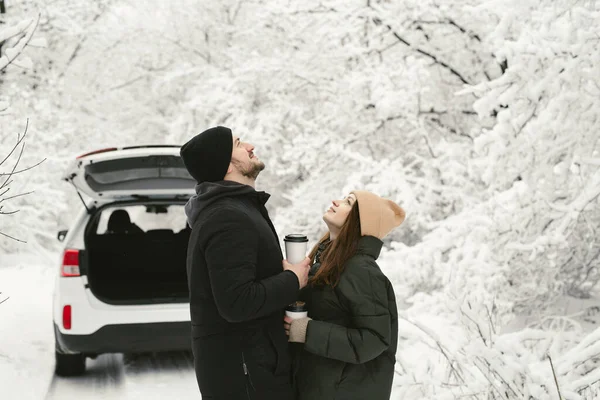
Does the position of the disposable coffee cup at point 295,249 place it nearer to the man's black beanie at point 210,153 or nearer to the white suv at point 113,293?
the man's black beanie at point 210,153

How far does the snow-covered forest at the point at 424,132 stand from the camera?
4.86 metres

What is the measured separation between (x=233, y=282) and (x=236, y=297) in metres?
0.05

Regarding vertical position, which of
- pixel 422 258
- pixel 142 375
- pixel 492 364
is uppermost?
pixel 492 364

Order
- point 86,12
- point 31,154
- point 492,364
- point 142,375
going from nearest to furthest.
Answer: point 492,364 → point 142,375 → point 31,154 → point 86,12

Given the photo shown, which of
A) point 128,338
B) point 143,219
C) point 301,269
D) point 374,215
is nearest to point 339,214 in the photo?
point 374,215

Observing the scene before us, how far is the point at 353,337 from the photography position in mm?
2344

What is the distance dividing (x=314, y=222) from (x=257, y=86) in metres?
2.99

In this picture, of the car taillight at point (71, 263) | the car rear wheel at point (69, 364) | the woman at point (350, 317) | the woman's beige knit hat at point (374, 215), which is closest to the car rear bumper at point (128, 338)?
the car rear wheel at point (69, 364)

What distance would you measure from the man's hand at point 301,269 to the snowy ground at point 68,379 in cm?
276

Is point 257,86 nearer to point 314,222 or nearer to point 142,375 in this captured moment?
point 314,222

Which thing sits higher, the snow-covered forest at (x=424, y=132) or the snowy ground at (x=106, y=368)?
the snow-covered forest at (x=424, y=132)

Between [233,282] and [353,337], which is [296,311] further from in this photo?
[233,282]

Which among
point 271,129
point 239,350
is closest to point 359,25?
point 271,129

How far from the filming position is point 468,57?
→ 9422 millimetres
